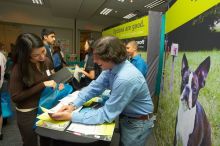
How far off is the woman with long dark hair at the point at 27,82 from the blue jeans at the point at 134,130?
613mm

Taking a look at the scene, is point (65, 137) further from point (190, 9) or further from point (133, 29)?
point (133, 29)

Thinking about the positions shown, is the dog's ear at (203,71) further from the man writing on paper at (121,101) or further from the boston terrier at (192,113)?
the man writing on paper at (121,101)

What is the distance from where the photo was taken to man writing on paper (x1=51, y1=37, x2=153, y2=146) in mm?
1149

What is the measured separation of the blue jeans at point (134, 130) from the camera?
136 centimetres

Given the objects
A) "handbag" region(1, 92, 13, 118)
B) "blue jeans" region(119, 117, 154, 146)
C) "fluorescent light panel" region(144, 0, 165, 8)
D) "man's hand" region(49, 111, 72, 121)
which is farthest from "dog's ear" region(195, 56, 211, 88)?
"fluorescent light panel" region(144, 0, 165, 8)

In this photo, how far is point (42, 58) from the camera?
1472mm

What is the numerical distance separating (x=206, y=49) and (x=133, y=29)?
9.22 ft

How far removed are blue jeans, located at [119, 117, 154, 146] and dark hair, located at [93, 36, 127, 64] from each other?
454 millimetres

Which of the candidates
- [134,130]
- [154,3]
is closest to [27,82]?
[134,130]

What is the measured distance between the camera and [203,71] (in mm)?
1135

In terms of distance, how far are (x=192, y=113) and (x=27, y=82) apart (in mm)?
1148

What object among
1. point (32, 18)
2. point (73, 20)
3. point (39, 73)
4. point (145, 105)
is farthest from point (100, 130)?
point (73, 20)

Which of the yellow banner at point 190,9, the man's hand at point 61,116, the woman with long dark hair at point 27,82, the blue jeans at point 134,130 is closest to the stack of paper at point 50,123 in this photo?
the man's hand at point 61,116

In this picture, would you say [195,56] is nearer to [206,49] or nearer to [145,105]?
[206,49]
